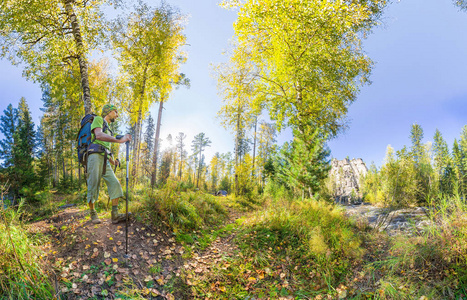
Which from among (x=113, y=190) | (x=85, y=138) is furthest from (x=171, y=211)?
(x=85, y=138)

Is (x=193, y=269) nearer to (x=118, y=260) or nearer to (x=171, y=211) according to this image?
(x=118, y=260)

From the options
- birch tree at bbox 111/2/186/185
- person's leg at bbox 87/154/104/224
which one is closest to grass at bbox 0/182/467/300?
person's leg at bbox 87/154/104/224

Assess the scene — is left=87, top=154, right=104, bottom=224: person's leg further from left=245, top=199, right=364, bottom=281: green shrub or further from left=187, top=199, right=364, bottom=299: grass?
left=245, top=199, right=364, bottom=281: green shrub

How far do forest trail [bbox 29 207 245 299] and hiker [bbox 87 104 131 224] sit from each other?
0.50 metres

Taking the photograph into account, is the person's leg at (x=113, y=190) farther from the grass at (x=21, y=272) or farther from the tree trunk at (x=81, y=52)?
the tree trunk at (x=81, y=52)

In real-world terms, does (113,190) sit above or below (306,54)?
below

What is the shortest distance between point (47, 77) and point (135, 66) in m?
4.27

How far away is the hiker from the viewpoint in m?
4.15

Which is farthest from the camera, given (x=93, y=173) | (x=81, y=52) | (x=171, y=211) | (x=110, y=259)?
(x=81, y=52)

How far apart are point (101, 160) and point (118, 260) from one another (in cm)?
200

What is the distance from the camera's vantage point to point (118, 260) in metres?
3.56

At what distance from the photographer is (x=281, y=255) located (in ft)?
14.9

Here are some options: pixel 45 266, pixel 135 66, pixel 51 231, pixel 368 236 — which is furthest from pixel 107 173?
pixel 135 66

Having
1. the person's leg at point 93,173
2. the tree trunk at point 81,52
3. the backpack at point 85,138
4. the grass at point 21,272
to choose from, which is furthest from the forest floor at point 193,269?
the tree trunk at point 81,52
